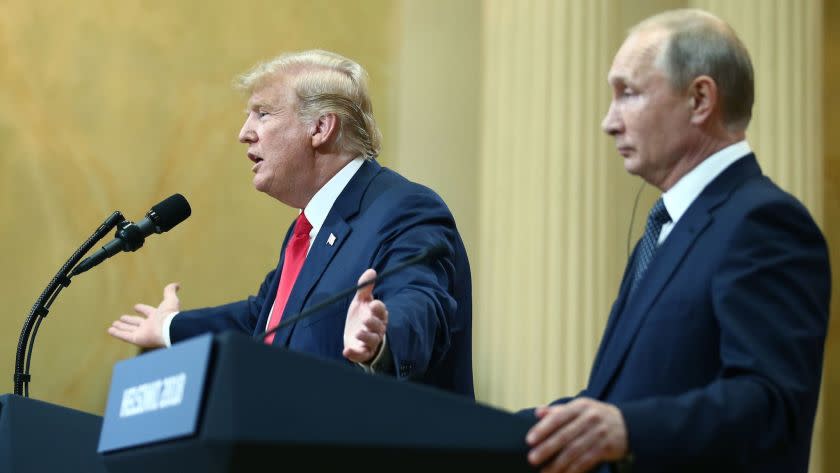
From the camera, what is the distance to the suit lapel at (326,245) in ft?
11.8

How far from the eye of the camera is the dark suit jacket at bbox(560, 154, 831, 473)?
2025 millimetres

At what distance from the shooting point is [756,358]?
209 centimetres

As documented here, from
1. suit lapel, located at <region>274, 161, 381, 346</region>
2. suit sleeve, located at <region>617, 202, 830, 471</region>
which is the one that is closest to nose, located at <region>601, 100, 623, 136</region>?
suit sleeve, located at <region>617, 202, 830, 471</region>

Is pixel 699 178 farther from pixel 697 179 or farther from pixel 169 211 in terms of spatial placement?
pixel 169 211

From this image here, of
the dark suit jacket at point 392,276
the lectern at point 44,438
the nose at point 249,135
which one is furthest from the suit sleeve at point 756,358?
the nose at point 249,135

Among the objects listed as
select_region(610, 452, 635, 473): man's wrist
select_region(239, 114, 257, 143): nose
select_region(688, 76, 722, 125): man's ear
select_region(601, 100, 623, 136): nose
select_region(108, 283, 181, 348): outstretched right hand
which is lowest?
select_region(610, 452, 635, 473): man's wrist

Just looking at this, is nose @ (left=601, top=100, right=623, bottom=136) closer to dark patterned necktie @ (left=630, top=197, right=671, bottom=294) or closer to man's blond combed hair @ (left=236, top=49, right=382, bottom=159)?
dark patterned necktie @ (left=630, top=197, right=671, bottom=294)

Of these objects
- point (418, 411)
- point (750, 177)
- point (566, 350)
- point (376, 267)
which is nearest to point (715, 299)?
point (750, 177)

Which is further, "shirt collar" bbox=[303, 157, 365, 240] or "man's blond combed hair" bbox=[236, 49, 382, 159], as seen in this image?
"man's blond combed hair" bbox=[236, 49, 382, 159]

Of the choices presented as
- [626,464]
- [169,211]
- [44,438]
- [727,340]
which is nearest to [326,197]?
[169,211]

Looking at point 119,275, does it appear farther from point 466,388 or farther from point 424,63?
point 466,388

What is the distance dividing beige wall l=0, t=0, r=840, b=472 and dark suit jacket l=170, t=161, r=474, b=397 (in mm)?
1575

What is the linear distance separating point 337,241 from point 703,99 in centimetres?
144

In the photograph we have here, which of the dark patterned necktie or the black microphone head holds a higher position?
the black microphone head
